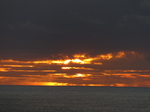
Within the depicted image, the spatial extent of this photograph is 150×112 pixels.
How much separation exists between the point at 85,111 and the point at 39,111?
1443 centimetres

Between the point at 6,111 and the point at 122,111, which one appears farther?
the point at 122,111

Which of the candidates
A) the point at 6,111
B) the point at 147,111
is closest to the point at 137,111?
the point at 147,111

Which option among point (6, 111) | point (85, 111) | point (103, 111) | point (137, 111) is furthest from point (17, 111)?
point (137, 111)

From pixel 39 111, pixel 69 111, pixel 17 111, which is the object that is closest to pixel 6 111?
pixel 17 111

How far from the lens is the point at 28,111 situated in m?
95.6

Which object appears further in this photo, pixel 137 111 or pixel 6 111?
pixel 137 111

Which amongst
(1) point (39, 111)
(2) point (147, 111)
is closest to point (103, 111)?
(2) point (147, 111)

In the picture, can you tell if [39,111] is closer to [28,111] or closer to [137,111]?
[28,111]

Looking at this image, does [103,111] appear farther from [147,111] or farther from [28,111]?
[28,111]

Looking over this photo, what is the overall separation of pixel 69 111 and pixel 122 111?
56.5ft

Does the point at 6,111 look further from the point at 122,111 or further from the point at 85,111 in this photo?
the point at 122,111

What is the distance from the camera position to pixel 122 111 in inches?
3925

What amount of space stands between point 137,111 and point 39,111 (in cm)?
3142

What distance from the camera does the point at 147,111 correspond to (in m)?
101
